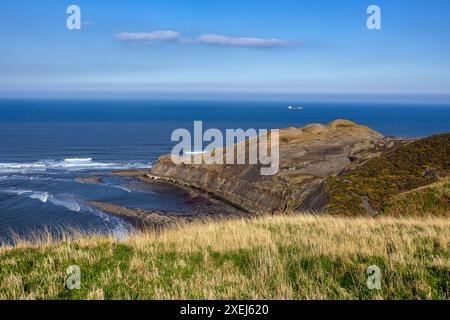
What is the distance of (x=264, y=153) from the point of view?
65.7 meters

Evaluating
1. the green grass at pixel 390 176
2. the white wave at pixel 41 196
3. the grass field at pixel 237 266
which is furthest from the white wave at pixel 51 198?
the grass field at pixel 237 266

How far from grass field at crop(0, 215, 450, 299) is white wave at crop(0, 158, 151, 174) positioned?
6761cm

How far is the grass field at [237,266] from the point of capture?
333 inches

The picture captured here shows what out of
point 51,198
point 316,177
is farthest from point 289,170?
point 51,198

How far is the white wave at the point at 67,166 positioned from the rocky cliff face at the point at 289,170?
11.6 meters

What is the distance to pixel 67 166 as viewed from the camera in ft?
267

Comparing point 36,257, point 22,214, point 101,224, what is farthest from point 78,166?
point 36,257

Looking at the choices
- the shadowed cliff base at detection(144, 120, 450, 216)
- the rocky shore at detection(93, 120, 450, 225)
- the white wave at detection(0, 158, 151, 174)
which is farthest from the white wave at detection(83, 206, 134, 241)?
the white wave at detection(0, 158, 151, 174)

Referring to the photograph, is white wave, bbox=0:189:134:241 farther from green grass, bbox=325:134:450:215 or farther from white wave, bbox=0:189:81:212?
green grass, bbox=325:134:450:215

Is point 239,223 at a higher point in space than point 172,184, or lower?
higher

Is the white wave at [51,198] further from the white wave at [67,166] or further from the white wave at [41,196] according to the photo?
the white wave at [67,166]

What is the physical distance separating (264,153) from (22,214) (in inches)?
1309

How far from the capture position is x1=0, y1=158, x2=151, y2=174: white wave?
248 feet

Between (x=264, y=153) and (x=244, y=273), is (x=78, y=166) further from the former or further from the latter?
(x=244, y=273)
